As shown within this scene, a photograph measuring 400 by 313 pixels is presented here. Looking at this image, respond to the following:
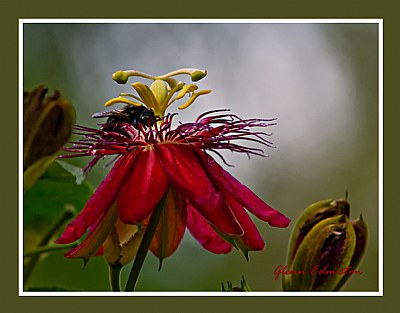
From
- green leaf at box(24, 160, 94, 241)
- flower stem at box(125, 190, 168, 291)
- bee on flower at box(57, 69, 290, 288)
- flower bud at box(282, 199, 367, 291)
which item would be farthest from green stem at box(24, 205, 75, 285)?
flower bud at box(282, 199, 367, 291)

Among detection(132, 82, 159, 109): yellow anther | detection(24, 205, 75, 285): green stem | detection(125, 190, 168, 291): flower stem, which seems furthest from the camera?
detection(24, 205, 75, 285): green stem

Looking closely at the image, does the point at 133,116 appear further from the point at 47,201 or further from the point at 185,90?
the point at 47,201

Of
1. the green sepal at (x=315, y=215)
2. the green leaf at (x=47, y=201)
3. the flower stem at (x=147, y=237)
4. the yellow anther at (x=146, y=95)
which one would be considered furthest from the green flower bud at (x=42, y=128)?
the green sepal at (x=315, y=215)

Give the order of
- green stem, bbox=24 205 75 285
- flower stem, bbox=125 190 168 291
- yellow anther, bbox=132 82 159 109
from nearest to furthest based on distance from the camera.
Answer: flower stem, bbox=125 190 168 291 → yellow anther, bbox=132 82 159 109 → green stem, bbox=24 205 75 285

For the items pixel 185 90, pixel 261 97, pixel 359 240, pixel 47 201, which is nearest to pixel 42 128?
pixel 47 201

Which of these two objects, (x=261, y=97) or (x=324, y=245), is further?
(x=261, y=97)

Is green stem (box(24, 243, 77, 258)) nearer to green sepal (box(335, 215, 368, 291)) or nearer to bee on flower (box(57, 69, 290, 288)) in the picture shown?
bee on flower (box(57, 69, 290, 288))
